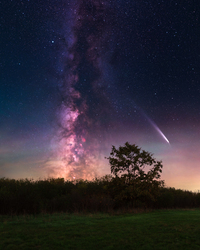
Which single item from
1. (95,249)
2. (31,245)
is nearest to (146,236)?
(95,249)

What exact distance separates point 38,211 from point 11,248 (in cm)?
1655

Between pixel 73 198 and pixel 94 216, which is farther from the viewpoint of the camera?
pixel 73 198

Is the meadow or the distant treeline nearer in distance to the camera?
the meadow

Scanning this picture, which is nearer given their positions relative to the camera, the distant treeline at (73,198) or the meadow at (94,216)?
the meadow at (94,216)

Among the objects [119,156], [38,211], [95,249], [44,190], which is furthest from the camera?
[44,190]

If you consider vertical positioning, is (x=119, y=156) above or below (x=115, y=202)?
above

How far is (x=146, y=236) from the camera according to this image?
7438mm

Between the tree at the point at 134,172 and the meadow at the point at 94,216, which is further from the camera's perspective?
the tree at the point at 134,172

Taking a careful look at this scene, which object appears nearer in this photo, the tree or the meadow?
the meadow

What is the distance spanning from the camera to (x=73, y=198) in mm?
24719

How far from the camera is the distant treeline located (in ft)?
71.6

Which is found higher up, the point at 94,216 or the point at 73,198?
the point at 73,198

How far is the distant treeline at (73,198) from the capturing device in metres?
21.8

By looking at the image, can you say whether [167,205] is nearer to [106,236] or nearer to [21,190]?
[21,190]
